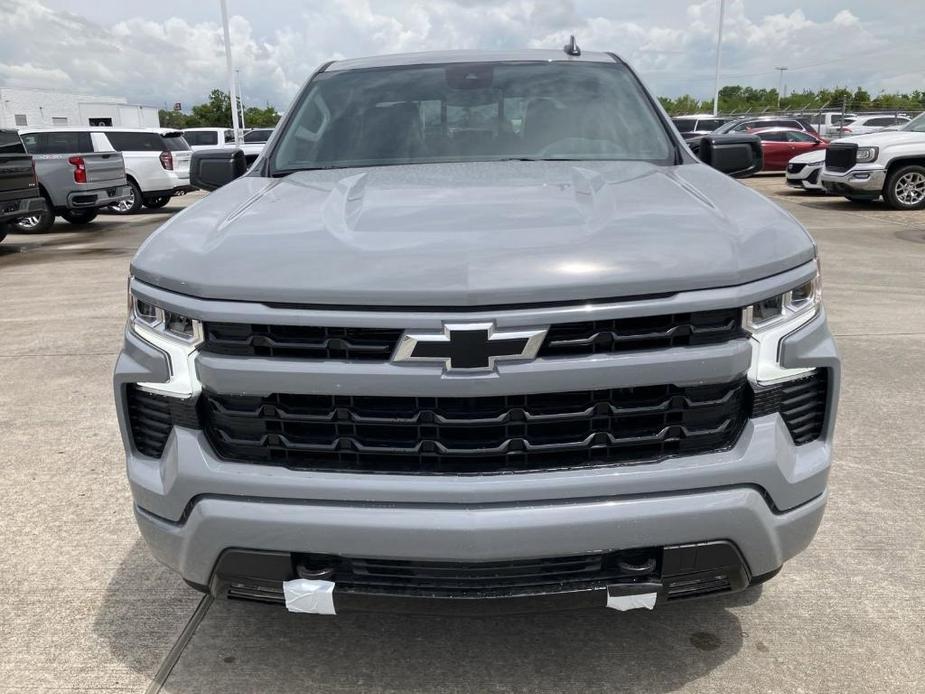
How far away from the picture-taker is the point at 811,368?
207 centimetres

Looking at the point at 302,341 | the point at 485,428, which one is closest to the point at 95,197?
the point at 302,341

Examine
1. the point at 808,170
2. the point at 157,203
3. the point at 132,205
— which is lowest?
the point at 157,203

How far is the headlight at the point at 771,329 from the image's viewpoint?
199 centimetres

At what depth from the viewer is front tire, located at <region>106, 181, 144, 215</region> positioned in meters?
16.0

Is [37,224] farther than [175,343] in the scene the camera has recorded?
Yes

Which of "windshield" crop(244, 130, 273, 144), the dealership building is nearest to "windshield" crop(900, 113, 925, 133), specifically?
"windshield" crop(244, 130, 273, 144)

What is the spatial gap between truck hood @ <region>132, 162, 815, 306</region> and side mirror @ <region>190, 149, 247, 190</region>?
112cm

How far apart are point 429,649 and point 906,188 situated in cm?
1445

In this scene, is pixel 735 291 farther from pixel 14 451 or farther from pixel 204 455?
pixel 14 451

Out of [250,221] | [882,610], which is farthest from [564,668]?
[250,221]

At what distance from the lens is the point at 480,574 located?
6.50 ft

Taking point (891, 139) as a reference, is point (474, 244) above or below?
above

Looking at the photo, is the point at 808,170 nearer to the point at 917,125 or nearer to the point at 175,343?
the point at 917,125

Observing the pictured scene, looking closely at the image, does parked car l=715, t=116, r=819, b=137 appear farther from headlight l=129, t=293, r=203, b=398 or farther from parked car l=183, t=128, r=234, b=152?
headlight l=129, t=293, r=203, b=398
